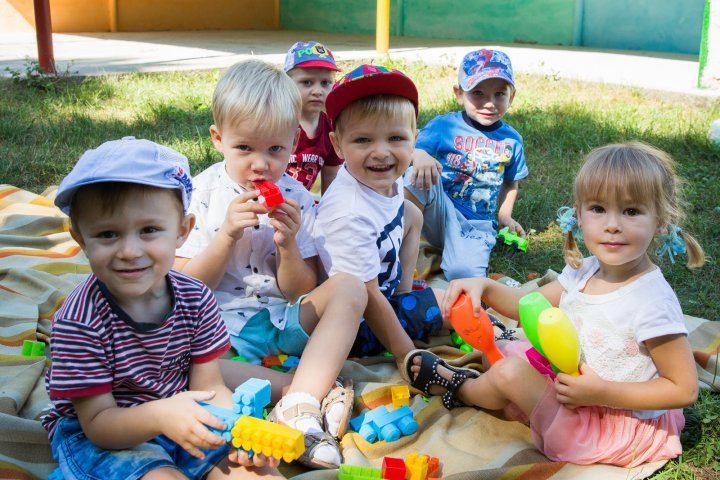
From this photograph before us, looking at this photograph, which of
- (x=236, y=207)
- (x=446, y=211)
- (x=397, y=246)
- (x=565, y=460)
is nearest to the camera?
(x=565, y=460)

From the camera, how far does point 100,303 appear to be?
185 centimetres

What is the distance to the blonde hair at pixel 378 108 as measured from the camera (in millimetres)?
2742

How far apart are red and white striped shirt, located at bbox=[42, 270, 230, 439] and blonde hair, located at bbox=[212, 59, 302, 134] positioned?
2.43 ft

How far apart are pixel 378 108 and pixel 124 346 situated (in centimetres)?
129

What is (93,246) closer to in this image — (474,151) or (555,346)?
(555,346)

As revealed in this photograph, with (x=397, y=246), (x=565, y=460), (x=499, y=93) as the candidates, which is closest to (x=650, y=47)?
(x=499, y=93)

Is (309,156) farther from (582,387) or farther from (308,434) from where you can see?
(582,387)

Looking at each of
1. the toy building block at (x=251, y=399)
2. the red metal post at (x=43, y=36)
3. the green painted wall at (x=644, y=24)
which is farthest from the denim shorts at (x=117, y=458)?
the green painted wall at (x=644, y=24)

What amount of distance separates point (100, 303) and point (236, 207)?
0.68 metres

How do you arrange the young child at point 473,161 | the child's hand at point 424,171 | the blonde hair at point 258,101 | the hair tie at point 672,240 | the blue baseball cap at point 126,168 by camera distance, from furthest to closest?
the young child at point 473,161
the child's hand at point 424,171
the blonde hair at point 258,101
the hair tie at point 672,240
the blue baseball cap at point 126,168

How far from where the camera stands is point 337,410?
7.58ft

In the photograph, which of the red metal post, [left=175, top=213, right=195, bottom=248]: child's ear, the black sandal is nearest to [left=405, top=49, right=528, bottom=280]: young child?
the black sandal

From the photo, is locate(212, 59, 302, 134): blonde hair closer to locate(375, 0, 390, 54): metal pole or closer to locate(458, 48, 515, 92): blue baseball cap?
locate(458, 48, 515, 92): blue baseball cap

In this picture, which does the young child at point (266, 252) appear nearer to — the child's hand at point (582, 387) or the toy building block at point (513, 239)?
the child's hand at point (582, 387)
